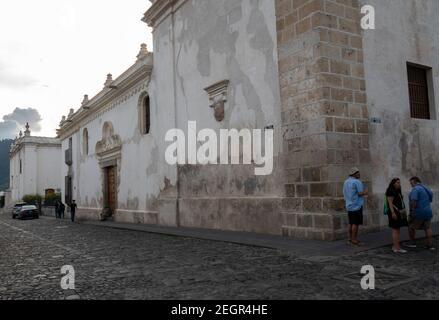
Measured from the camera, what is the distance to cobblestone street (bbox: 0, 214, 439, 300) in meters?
4.48

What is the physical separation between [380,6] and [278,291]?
843 centimetres

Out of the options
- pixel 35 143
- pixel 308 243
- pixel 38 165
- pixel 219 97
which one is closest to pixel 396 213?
pixel 308 243

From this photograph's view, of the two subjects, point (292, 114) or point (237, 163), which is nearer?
point (292, 114)

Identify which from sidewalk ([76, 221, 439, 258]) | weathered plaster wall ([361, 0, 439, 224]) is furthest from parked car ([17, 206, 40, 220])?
weathered plaster wall ([361, 0, 439, 224])

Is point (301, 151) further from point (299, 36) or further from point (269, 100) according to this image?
point (299, 36)

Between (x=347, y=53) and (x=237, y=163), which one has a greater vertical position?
(x=347, y=53)

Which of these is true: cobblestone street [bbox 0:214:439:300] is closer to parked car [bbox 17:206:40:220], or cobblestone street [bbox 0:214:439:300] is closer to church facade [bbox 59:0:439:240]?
church facade [bbox 59:0:439:240]

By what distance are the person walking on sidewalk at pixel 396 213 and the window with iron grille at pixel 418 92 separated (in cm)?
468

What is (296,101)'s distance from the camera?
8.83 m

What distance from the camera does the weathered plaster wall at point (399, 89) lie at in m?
9.46
